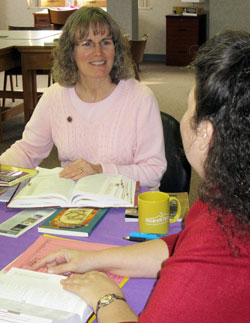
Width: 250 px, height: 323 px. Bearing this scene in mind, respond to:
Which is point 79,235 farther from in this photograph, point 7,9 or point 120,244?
point 7,9

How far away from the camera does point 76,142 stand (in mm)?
2057

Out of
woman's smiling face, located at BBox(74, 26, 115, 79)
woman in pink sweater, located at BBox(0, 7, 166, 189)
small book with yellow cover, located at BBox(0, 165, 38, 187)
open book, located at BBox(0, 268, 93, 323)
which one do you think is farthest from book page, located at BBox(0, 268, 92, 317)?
woman's smiling face, located at BBox(74, 26, 115, 79)

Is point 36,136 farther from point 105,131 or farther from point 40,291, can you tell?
point 40,291

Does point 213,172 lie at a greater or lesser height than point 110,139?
greater

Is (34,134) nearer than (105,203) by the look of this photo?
No

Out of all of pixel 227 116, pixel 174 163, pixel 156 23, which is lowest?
pixel 174 163

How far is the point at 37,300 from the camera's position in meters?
1.01

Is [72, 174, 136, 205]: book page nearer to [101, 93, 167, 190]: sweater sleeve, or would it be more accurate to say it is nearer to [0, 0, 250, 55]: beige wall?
[101, 93, 167, 190]: sweater sleeve

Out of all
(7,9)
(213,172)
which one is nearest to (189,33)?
(7,9)

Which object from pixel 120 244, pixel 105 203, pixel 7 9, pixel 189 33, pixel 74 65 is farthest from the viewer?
pixel 7 9

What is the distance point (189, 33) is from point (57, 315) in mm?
7700

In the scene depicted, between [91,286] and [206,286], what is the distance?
33cm

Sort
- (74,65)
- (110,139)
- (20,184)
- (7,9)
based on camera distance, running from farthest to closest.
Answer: (7,9) → (74,65) → (110,139) → (20,184)

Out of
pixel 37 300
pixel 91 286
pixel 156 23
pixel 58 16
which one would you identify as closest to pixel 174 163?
pixel 91 286
